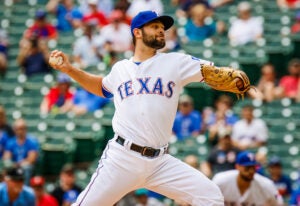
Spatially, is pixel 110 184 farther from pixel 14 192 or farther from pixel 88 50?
pixel 88 50

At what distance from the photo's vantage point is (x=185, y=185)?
7.09m

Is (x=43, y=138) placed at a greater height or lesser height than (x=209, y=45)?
lesser

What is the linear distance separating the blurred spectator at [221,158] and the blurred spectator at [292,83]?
1584 mm

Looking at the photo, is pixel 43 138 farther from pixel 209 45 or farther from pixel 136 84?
pixel 136 84

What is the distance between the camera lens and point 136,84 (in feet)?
23.6

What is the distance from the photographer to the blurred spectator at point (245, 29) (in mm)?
14234

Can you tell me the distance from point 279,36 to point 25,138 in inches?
169

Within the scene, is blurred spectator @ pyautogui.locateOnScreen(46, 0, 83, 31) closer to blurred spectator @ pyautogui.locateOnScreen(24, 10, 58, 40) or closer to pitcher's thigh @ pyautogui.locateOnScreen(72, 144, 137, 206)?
blurred spectator @ pyautogui.locateOnScreen(24, 10, 58, 40)

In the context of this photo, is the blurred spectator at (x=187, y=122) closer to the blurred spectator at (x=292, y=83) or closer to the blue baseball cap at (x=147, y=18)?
the blurred spectator at (x=292, y=83)

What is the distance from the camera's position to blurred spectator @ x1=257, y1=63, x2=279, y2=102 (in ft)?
42.4

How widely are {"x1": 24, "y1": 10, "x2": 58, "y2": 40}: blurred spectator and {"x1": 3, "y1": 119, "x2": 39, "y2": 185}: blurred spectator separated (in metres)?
3.20

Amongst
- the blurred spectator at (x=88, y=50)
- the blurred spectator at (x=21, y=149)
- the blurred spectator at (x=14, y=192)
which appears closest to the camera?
the blurred spectator at (x=14, y=192)

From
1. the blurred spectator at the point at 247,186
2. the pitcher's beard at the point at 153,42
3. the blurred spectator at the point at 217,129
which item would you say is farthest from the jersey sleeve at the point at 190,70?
the blurred spectator at the point at 217,129

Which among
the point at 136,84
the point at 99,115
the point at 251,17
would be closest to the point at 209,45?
the point at 251,17
